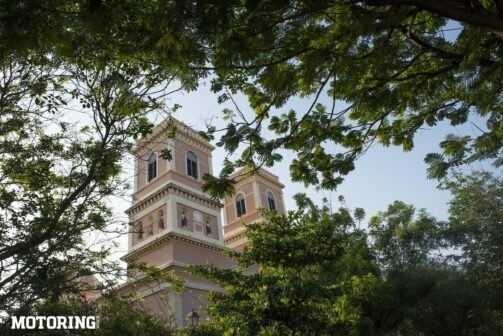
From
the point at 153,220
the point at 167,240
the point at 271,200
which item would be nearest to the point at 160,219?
the point at 153,220

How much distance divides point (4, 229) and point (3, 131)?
218cm

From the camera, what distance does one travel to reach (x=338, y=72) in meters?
4.02

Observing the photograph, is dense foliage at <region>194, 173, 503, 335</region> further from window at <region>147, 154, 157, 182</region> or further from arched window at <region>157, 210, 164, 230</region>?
window at <region>147, 154, 157, 182</region>

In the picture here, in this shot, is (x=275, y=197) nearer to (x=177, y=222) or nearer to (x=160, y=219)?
(x=160, y=219)

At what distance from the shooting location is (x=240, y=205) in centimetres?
3130

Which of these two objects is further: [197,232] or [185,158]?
[185,158]

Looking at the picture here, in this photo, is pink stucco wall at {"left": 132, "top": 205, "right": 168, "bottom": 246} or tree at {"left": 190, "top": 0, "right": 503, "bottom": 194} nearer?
tree at {"left": 190, "top": 0, "right": 503, "bottom": 194}

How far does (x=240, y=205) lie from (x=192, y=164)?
322 inches

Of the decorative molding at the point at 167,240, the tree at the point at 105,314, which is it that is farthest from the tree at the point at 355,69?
the decorative molding at the point at 167,240

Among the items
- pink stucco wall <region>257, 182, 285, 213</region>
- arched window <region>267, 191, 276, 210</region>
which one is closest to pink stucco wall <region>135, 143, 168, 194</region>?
pink stucco wall <region>257, 182, 285, 213</region>

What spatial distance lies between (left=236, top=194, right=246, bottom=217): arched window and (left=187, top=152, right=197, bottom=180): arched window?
7.78 m

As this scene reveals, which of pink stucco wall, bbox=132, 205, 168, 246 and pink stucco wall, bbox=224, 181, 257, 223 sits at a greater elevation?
pink stucco wall, bbox=224, 181, 257, 223

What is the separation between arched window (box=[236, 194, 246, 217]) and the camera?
101ft

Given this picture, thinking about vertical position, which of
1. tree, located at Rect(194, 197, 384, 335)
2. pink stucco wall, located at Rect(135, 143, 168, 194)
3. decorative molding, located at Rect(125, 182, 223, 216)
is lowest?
tree, located at Rect(194, 197, 384, 335)
